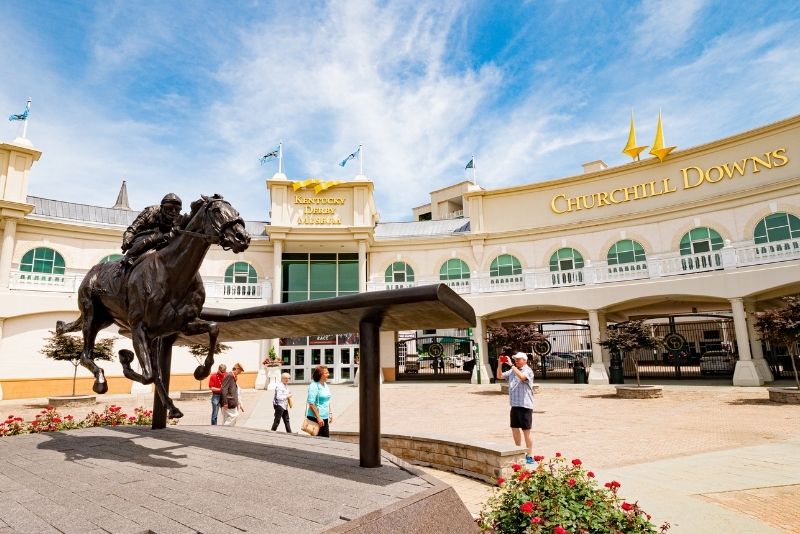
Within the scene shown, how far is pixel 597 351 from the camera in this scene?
22.3m

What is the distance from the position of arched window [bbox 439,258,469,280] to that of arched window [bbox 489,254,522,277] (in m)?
1.60

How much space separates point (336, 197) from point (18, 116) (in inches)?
665

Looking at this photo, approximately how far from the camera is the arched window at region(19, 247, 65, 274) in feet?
76.1

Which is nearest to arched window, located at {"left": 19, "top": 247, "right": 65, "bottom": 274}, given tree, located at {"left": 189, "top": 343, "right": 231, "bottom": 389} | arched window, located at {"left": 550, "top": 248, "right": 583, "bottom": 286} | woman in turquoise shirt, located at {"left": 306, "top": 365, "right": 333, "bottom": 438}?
tree, located at {"left": 189, "top": 343, "right": 231, "bottom": 389}

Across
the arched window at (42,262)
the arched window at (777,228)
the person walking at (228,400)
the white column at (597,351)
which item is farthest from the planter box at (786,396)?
the arched window at (42,262)

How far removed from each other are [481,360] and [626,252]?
9681 millimetres

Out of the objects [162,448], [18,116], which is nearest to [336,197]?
[18,116]

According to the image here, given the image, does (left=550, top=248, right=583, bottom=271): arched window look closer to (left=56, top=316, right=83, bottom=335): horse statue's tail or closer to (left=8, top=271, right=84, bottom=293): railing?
(left=56, top=316, right=83, bottom=335): horse statue's tail

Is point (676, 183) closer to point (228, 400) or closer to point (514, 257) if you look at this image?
point (514, 257)

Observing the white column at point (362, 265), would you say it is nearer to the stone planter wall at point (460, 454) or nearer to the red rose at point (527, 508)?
the stone planter wall at point (460, 454)

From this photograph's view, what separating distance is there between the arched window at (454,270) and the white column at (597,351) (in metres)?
8.12

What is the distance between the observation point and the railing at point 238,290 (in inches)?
985

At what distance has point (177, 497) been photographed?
3.70 meters

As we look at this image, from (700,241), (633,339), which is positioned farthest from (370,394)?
(700,241)
